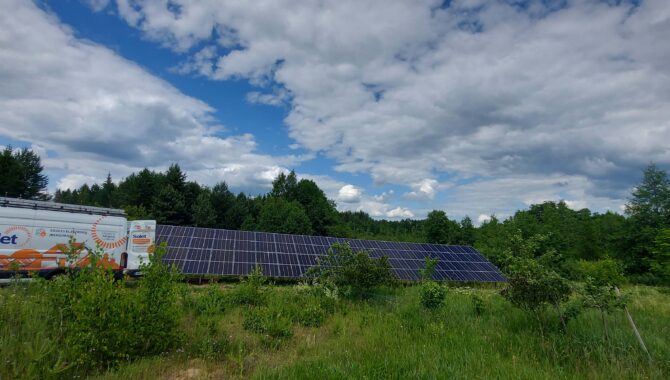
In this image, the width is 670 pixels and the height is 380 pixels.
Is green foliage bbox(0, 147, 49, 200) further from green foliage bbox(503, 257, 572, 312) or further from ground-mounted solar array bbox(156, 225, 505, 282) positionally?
green foliage bbox(503, 257, 572, 312)

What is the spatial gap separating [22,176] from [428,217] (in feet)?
203

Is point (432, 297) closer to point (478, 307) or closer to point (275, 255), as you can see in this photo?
point (478, 307)

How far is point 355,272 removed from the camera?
1376cm

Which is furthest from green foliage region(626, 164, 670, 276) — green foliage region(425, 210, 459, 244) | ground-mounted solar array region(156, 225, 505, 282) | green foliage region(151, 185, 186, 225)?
green foliage region(151, 185, 186, 225)

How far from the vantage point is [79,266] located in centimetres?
771

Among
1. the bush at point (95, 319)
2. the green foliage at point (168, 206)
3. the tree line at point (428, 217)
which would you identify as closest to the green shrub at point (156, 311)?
the bush at point (95, 319)

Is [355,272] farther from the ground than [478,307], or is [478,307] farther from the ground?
[355,272]

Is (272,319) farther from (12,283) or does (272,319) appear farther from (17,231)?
(17,231)

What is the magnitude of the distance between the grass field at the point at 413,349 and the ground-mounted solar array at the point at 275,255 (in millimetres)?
7938

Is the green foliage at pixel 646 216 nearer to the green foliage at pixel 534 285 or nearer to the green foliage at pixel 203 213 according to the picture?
the green foliage at pixel 534 285

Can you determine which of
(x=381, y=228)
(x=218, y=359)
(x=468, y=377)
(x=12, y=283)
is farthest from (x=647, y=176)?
(x=381, y=228)

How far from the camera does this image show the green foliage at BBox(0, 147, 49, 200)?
1785 inches

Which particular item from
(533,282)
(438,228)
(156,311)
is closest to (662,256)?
(438,228)

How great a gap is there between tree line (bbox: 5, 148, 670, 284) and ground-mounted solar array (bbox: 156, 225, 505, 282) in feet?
36.5
